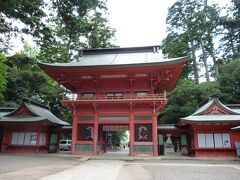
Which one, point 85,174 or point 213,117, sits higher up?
point 213,117

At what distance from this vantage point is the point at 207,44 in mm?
40094

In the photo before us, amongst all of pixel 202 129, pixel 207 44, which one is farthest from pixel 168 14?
pixel 202 129

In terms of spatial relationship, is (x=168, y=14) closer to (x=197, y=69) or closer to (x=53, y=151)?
(x=197, y=69)

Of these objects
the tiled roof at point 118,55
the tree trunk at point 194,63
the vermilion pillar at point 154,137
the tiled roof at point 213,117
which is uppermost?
the tree trunk at point 194,63

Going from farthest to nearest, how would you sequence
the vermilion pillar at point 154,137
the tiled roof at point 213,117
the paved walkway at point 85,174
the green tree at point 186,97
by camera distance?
the green tree at point 186,97 < the tiled roof at point 213,117 < the vermilion pillar at point 154,137 < the paved walkway at point 85,174

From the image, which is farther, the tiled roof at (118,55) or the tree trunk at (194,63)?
the tree trunk at (194,63)

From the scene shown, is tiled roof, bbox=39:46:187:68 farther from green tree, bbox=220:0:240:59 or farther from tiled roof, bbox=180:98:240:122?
green tree, bbox=220:0:240:59

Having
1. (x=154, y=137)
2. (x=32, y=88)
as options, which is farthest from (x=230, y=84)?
(x=32, y=88)

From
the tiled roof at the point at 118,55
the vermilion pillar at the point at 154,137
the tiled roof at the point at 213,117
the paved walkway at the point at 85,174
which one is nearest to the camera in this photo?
the paved walkway at the point at 85,174

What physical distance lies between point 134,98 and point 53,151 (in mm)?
11192

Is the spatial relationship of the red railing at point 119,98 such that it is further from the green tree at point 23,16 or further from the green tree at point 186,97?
the green tree at point 186,97

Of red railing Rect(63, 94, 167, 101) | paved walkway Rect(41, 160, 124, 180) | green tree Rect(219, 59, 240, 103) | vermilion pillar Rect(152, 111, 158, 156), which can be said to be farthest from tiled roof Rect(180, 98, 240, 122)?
green tree Rect(219, 59, 240, 103)

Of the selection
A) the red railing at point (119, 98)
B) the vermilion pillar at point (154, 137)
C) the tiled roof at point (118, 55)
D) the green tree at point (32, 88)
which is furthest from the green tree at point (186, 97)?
the green tree at point (32, 88)

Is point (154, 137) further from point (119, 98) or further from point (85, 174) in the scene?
point (85, 174)
